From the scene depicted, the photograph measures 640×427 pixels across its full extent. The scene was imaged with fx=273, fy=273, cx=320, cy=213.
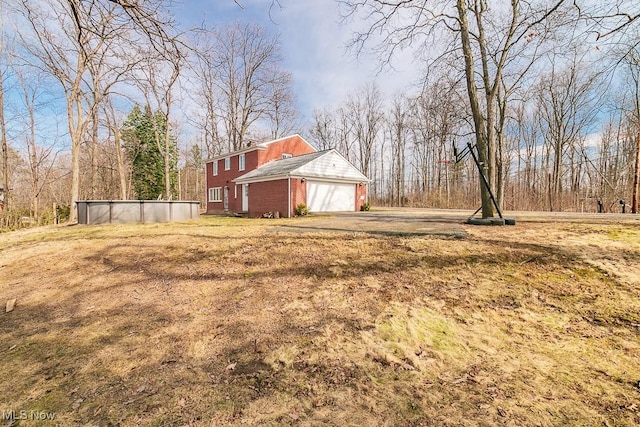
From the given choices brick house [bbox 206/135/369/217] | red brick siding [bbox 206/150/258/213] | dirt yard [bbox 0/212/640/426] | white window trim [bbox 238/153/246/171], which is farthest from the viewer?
white window trim [bbox 238/153/246/171]

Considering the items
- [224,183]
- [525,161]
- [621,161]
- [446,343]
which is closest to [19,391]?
[446,343]

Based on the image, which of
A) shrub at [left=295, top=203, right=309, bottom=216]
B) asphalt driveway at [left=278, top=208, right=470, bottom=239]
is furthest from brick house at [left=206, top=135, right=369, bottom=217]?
asphalt driveway at [left=278, top=208, right=470, bottom=239]

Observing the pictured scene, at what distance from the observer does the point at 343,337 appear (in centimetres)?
306

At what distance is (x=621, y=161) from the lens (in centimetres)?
2173

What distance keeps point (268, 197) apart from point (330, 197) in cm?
396

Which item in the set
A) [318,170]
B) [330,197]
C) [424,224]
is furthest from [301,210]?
[424,224]

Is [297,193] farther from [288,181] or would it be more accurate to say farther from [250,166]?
[250,166]

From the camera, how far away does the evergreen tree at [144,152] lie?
28.0m

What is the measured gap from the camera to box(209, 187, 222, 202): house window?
2542cm

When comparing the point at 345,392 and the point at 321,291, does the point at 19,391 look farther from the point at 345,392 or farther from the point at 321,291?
the point at 321,291

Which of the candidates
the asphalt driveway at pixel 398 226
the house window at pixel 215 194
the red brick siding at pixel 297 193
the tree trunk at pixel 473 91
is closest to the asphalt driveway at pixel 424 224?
the asphalt driveway at pixel 398 226

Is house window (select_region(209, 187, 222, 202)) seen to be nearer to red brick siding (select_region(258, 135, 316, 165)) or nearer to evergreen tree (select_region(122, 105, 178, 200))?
red brick siding (select_region(258, 135, 316, 165))

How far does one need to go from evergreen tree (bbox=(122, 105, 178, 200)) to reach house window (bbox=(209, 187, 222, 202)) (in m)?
6.52

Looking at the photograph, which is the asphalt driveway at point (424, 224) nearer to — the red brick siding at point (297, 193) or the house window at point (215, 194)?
the red brick siding at point (297, 193)
